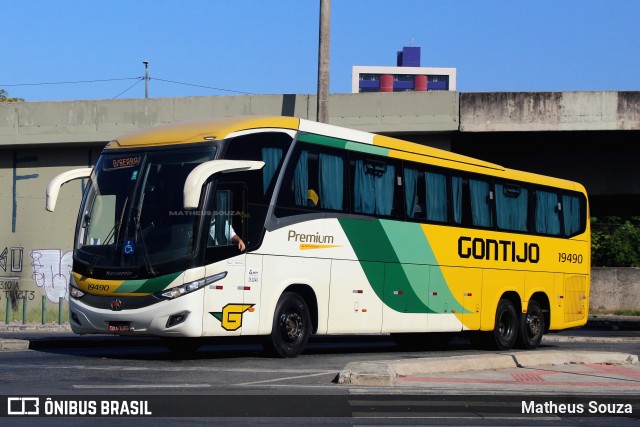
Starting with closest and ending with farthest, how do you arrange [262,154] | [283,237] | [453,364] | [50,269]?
[453,364], [262,154], [283,237], [50,269]

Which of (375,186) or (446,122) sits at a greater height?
(446,122)

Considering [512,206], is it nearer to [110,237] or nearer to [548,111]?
[548,111]

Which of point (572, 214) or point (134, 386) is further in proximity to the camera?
point (572, 214)

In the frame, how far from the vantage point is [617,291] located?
157 ft

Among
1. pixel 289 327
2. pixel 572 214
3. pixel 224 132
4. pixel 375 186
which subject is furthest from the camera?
pixel 572 214

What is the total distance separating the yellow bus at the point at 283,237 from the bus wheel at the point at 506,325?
0.08m

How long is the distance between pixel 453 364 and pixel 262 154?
4.08 meters

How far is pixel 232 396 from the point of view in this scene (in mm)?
10516

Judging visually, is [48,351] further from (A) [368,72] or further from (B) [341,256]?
(A) [368,72]

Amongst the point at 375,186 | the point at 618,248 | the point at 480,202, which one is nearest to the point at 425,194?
the point at 375,186

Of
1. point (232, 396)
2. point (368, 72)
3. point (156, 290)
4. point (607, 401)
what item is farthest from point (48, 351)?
point (368, 72)

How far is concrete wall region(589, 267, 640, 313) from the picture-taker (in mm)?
47781

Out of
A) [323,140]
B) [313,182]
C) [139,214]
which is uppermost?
[323,140]

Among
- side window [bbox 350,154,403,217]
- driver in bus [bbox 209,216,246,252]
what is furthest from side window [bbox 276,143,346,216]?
driver in bus [bbox 209,216,246,252]
